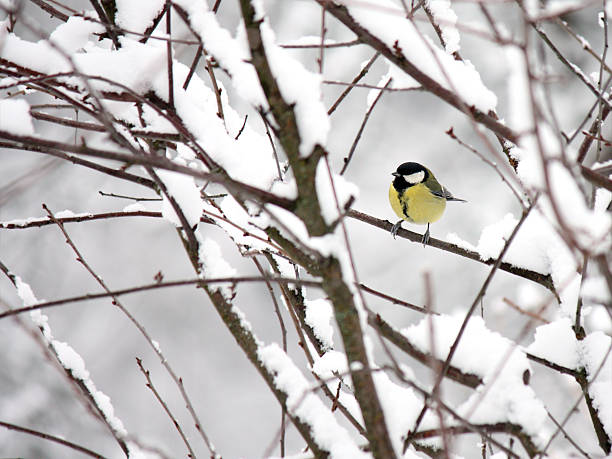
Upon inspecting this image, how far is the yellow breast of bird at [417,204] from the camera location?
4.31 m

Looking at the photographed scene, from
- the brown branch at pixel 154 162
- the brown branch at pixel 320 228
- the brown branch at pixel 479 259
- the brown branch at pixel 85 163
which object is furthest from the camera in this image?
the brown branch at pixel 479 259

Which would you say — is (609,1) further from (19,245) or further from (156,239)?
(156,239)

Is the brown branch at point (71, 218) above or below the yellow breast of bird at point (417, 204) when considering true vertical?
below

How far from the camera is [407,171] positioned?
454cm

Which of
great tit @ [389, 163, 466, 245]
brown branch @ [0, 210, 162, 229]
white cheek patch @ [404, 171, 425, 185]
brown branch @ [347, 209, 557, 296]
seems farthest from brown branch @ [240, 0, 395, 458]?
white cheek patch @ [404, 171, 425, 185]

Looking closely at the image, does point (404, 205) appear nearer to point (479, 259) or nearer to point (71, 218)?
point (479, 259)

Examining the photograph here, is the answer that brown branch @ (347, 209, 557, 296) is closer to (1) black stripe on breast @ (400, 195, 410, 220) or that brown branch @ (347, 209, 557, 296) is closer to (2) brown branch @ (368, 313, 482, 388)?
(2) brown branch @ (368, 313, 482, 388)

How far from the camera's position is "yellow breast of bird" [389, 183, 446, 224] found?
431 centimetres

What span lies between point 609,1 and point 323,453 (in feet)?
3.92

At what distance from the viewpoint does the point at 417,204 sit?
430cm

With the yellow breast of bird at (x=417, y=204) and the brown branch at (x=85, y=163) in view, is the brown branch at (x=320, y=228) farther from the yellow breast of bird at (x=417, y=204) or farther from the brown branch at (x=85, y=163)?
the yellow breast of bird at (x=417, y=204)

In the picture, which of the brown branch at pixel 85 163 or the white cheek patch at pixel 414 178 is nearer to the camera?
the brown branch at pixel 85 163

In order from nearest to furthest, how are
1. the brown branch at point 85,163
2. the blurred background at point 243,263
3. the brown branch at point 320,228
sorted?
the brown branch at point 320,228 → the brown branch at point 85,163 → the blurred background at point 243,263

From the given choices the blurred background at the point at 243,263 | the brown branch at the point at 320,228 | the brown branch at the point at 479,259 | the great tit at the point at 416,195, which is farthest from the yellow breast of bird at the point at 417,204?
the blurred background at the point at 243,263
